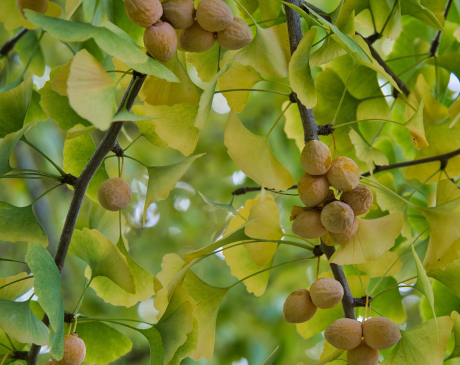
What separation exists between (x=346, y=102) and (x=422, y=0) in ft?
0.50

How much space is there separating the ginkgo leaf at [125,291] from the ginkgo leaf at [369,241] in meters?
0.21

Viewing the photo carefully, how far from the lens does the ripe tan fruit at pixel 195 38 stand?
446mm

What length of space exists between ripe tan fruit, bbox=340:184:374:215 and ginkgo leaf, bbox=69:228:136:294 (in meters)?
0.22

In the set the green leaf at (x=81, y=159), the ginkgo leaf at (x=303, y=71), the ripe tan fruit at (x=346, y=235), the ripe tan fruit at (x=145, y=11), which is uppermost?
the ripe tan fruit at (x=145, y=11)

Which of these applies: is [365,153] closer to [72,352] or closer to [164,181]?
[164,181]

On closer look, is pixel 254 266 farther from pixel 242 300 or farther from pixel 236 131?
pixel 242 300

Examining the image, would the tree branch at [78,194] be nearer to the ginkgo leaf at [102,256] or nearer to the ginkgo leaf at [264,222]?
the ginkgo leaf at [102,256]

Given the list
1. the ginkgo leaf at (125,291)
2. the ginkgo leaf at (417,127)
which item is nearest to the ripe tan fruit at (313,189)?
the ginkgo leaf at (417,127)

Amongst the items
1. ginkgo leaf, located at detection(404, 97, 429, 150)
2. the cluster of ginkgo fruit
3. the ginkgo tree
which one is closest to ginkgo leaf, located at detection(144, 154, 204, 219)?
the ginkgo tree

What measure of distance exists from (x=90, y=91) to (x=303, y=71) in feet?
0.59

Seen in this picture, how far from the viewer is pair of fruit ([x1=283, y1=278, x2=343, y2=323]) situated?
462 mm

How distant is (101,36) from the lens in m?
0.35

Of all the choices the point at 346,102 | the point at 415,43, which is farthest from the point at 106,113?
the point at 415,43

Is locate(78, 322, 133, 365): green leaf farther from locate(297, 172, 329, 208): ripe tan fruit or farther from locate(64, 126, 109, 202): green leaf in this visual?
locate(297, 172, 329, 208): ripe tan fruit
